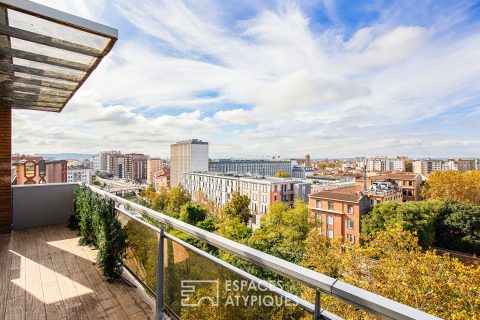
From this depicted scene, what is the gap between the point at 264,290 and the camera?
111 centimetres

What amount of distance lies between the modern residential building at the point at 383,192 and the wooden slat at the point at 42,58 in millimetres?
29209

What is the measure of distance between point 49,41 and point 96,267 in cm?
270

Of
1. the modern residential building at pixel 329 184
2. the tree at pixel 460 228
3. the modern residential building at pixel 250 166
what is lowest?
the tree at pixel 460 228

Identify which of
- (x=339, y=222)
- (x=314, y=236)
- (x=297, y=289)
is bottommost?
(x=339, y=222)

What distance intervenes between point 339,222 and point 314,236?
39.1 ft

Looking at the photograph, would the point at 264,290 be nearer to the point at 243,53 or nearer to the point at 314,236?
the point at 314,236

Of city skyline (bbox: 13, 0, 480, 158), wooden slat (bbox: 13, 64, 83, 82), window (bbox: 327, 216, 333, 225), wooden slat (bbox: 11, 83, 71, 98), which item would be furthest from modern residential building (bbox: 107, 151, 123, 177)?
wooden slat (bbox: 13, 64, 83, 82)

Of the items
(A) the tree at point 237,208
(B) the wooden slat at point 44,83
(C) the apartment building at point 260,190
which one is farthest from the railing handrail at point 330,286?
(C) the apartment building at point 260,190

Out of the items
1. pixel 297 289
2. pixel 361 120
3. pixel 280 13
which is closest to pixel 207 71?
pixel 280 13

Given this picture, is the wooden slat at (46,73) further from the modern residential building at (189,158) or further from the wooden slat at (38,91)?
the modern residential building at (189,158)

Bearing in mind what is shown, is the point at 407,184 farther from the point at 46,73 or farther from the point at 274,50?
the point at 46,73

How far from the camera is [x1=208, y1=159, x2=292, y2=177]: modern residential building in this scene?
80250mm

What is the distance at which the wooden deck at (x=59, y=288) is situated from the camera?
2.35 m

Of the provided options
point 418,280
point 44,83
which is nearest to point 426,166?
point 418,280
